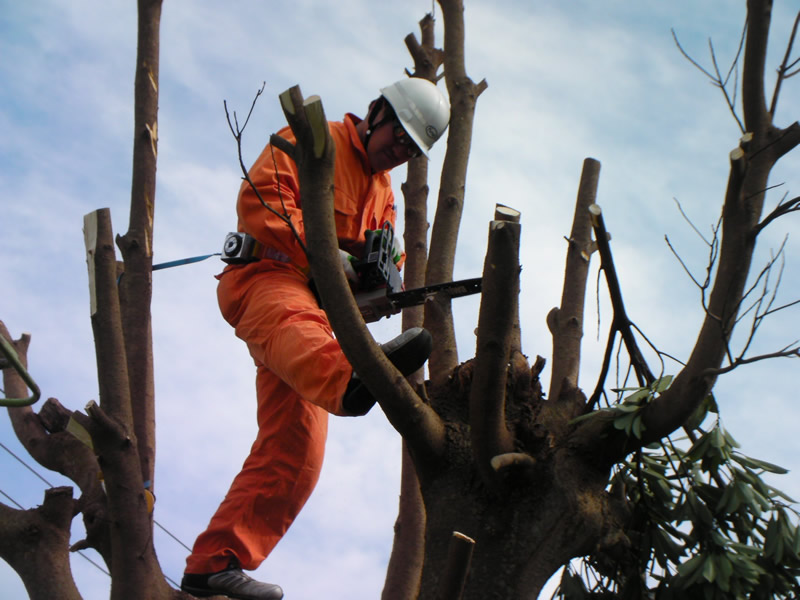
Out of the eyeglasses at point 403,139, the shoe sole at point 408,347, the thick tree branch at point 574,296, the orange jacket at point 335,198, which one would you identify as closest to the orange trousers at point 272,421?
the orange jacket at point 335,198

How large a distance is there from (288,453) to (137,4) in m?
2.40

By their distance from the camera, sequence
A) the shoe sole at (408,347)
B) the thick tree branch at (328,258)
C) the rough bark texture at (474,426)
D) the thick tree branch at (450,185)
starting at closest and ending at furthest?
the thick tree branch at (328,258) → the rough bark texture at (474,426) → the shoe sole at (408,347) → the thick tree branch at (450,185)

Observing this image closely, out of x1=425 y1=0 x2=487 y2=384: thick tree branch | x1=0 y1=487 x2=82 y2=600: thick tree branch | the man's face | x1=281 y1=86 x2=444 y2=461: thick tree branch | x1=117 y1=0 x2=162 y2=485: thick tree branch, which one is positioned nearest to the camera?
→ x1=281 y1=86 x2=444 y2=461: thick tree branch

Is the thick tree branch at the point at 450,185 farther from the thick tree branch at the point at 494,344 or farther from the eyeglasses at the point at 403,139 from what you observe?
the thick tree branch at the point at 494,344

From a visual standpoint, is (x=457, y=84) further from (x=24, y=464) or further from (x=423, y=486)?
(x=24, y=464)

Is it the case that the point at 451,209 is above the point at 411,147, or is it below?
below

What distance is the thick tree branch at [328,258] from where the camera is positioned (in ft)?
7.05

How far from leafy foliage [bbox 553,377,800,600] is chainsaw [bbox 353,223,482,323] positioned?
986mm

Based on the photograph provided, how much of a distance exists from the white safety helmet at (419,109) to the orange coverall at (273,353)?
0.33 meters

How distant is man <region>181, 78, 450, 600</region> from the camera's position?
292 centimetres

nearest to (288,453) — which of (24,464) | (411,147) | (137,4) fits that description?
(411,147)

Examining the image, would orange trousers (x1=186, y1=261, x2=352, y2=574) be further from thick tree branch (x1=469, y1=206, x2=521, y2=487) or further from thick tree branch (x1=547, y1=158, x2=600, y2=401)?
thick tree branch (x1=547, y1=158, x2=600, y2=401)

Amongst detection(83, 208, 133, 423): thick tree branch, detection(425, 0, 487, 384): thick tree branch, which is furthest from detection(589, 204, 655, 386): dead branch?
detection(83, 208, 133, 423): thick tree branch

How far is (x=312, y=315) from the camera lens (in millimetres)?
3127
